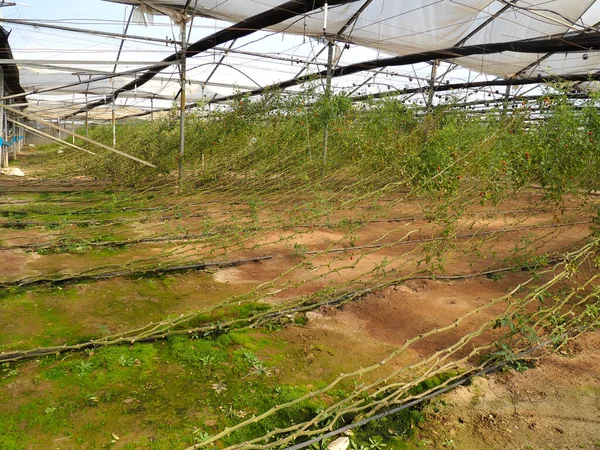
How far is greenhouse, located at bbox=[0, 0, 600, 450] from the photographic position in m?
2.49

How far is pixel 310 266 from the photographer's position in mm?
5051

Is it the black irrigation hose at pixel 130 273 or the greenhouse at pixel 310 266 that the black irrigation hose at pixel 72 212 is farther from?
the black irrigation hose at pixel 130 273

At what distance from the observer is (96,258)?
5070 millimetres

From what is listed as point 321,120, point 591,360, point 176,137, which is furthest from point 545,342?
point 176,137

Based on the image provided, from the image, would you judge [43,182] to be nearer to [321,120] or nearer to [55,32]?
[55,32]

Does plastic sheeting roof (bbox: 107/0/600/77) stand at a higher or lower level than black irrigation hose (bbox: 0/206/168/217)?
higher

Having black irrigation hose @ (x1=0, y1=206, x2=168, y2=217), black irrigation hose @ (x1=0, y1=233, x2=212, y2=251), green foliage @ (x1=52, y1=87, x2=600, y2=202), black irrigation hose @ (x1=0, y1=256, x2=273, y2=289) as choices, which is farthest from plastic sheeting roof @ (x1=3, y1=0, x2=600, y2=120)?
black irrigation hose @ (x1=0, y1=256, x2=273, y2=289)

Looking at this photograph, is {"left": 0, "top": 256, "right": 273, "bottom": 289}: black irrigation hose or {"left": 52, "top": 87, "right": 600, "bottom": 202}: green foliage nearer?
{"left": 0, "top": 256, "right": 273, "bottom": 289}: black irrigation hose

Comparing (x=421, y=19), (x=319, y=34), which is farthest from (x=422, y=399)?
(x=319, y=34)

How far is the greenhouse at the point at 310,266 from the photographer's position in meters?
2.49

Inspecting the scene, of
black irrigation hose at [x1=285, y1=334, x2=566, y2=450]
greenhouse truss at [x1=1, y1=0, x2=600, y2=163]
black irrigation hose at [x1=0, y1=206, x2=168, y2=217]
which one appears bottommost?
black irrigation hose at [x1=285, y1=334, x2=566, y2=450]

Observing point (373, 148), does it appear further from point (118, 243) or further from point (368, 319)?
point (368, 319)

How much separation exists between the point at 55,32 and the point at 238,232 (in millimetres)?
5589

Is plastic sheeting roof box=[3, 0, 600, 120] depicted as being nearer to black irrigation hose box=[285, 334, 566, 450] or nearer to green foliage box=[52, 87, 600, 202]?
green foliage box=[52, 87, 600, 202]
